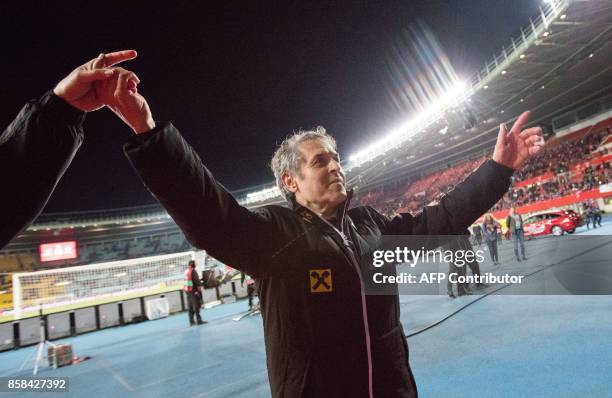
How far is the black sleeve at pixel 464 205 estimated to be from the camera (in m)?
1.74

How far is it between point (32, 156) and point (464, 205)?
181cm

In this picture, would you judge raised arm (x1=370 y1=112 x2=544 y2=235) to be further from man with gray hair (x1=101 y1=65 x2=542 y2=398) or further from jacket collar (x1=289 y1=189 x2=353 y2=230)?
jacket collar (x1=289 y1=189 x2=353 y2=230)

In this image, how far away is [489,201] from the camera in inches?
69.0

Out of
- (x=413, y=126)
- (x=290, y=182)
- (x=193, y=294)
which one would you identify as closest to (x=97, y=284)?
(x=193, y=294)

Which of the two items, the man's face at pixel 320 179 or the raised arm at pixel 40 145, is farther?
the man's face at pixel 320 179

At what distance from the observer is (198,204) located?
45.2 inches

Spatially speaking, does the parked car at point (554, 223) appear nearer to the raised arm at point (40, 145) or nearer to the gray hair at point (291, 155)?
the gray hair at point (291, 155)

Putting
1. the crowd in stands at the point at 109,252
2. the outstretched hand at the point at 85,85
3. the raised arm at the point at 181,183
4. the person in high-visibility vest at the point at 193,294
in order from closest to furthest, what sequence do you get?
the outstretched hand at the point at 85,85
the raised arm at the point at 181,183
the person in high-visibility vest at the point at 193,294
the crowd in stands at the point at 109,252

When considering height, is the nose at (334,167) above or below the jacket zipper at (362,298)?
above

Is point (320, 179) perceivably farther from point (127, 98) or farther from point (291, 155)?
point (127, 98)

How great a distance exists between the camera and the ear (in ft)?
5.88

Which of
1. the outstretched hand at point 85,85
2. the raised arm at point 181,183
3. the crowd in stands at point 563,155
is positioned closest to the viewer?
the outstretched hand at point 85,85

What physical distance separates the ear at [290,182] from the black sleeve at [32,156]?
1034 mm

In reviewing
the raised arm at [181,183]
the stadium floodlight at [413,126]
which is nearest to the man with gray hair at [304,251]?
the raised arm at [181,183]
